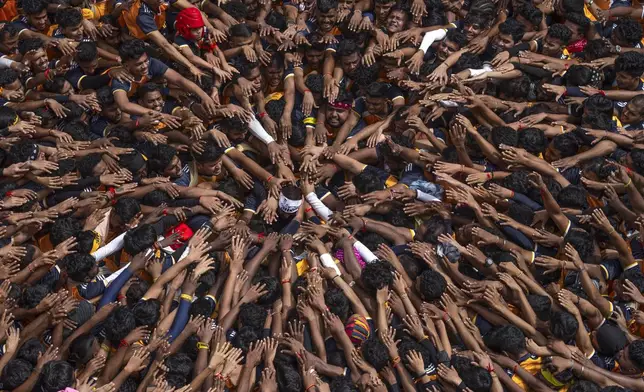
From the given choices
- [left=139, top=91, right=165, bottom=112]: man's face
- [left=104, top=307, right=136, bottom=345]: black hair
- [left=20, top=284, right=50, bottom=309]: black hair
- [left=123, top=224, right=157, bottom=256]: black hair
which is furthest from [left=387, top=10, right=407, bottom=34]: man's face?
[left=20, top=284, right=50, bottom=309]: black hair

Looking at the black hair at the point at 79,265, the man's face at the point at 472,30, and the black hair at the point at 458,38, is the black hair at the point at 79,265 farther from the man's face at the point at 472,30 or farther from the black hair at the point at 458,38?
the man's face at the point at 472,30

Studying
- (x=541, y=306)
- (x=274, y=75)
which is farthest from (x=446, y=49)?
(x=541, y=306)

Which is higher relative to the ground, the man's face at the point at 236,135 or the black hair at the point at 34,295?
the man's face at the point at 236,135

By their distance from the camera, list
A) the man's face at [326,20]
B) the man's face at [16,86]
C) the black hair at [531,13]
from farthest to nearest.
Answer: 1. the black hair at [531,13]
2. the man's face at [326,20]
3. the man's face at [16,86]

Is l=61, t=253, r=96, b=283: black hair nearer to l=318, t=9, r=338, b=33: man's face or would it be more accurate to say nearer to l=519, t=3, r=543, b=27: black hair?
l=318, t=9, r=338, b=33: man's face

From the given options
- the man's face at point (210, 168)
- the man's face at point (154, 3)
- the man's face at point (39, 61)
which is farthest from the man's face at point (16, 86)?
the man's face at point (210, 168)

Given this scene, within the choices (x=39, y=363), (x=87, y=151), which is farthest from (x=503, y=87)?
(x=39, y=363)

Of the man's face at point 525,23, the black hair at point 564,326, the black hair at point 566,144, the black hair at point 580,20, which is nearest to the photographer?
the black hair at point 564,326
